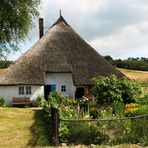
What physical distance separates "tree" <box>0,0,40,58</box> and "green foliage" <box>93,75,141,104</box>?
6.91 metres

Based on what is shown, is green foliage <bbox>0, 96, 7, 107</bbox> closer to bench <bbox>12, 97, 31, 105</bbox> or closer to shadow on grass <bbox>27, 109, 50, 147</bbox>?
bench <bbox>12, 97, 31, 105</bbox>

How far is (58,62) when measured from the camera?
152 ft

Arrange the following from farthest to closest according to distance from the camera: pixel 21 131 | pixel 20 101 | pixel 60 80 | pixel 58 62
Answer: pixel 60 80 < pixel 58 62 < pixel 20 101 < pixel 21 131

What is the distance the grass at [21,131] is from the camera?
18.7 m

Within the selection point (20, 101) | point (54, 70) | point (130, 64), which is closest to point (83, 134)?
point (20, 101)

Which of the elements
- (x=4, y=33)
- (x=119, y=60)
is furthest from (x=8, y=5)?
(x=119, y=60)

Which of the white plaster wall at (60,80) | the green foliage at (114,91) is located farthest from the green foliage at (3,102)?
the green foliage at (114,91)

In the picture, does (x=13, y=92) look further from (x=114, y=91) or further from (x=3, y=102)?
(x=114, y=91)

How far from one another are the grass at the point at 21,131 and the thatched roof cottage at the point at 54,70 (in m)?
13.8

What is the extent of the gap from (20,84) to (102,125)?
27569mm

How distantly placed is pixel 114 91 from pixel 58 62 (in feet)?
59.1

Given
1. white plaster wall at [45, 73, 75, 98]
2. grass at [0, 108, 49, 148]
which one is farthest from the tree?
white plaster wall at [45, 73, 75, 98]

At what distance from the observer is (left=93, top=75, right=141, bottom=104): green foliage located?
28562mm

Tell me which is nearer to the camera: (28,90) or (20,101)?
(20,101)
